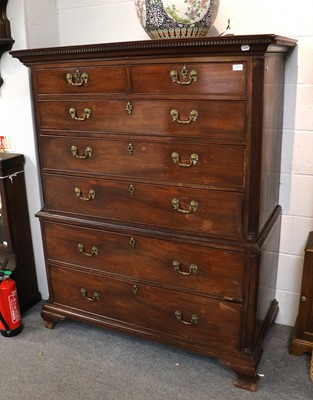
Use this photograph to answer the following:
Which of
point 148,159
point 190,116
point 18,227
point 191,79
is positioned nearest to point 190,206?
point 148,159

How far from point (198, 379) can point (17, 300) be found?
1020 mm

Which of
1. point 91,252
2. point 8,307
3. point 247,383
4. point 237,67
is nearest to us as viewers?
point 237,67

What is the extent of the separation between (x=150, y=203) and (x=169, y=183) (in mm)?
136

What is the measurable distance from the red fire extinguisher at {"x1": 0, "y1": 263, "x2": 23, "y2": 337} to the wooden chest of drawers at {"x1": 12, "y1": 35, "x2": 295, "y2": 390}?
0.27 m

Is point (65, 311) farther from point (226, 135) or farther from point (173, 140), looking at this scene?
point (226, 135)

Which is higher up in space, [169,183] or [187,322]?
[169,183]

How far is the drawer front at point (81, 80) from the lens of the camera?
6.00ft

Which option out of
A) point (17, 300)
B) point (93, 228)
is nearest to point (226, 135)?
point (93, 228)

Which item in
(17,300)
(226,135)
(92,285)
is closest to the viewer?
(226,135)

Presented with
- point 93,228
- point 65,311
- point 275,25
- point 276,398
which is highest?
point 275,25

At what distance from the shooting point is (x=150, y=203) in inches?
75.2

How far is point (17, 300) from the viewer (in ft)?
7.65

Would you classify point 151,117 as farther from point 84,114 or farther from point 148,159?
point 84,114

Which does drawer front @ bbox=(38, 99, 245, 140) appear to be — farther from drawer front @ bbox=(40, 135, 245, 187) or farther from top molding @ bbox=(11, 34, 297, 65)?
top molding @ bbox=(11, 34, 297, 65)
